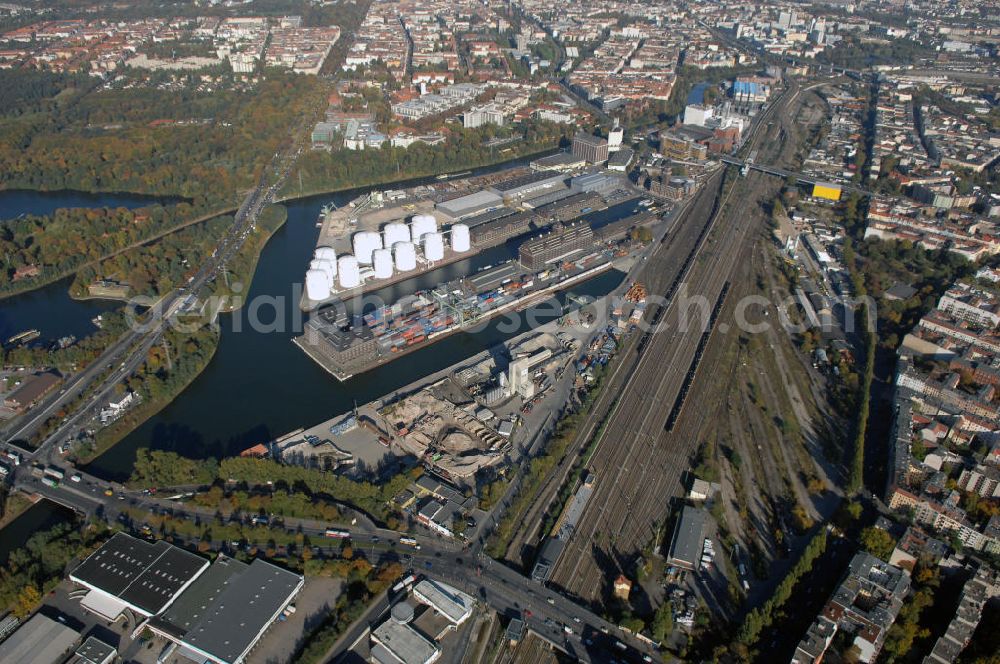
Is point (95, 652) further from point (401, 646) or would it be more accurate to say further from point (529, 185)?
point (529, 185)

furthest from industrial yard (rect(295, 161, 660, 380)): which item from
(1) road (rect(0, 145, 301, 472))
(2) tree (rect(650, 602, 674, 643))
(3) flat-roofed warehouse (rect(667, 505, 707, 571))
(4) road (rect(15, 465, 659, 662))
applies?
(2) tree (rect(650, 602, 674, 643))

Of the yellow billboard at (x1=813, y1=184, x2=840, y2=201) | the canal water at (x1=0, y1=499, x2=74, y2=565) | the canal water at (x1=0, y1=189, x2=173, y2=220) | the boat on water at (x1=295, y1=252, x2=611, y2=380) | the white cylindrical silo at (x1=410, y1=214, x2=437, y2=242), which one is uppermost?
the yellow billboard at (x1=813, y1=184, x2=840, y2=201)

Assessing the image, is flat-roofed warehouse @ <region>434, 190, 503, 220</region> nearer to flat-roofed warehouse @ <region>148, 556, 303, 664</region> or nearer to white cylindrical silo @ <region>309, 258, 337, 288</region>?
white cylindrical silo @ <region>309, 258, 337, 288</region>

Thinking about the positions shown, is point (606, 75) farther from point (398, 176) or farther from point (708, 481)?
point (708, 481)

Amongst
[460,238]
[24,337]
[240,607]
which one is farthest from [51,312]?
[240,607]

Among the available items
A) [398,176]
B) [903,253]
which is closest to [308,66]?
[398,176]

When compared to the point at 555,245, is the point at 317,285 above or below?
below
